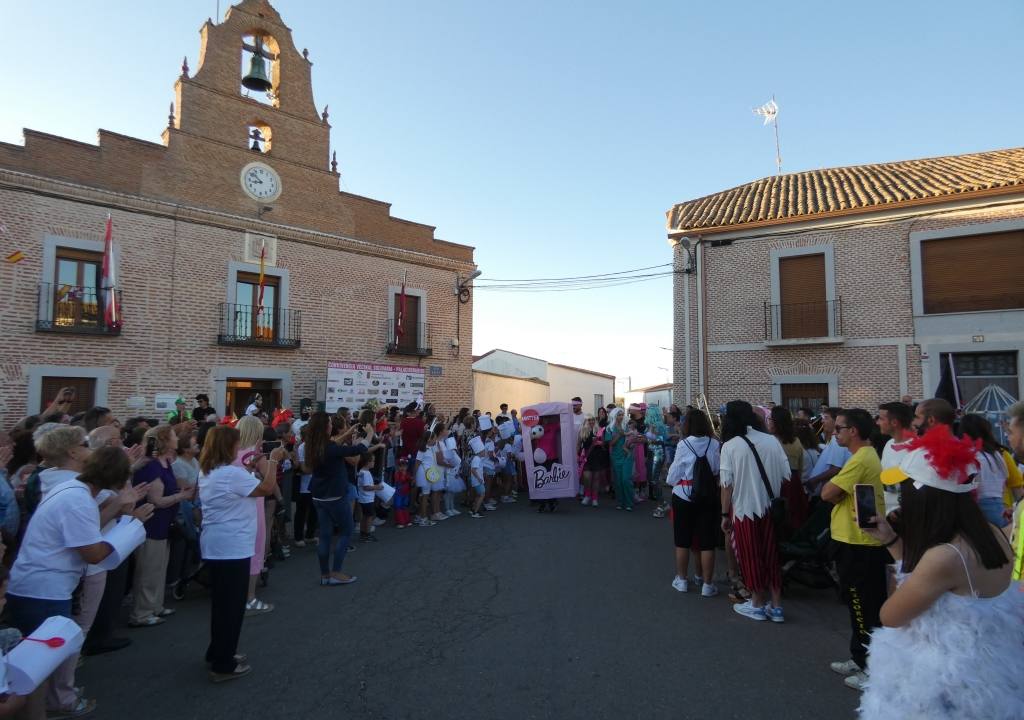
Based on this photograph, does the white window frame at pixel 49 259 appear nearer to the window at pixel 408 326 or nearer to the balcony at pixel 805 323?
the window at pixel 408 326

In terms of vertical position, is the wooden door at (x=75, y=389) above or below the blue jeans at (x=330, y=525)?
above

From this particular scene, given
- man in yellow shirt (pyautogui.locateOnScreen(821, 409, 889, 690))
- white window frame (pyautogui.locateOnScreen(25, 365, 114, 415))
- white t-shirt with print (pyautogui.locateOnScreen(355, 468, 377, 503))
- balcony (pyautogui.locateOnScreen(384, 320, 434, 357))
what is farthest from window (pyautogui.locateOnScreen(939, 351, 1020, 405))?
white window frame (pyautogui.locateOnScreen(25, 365, 114, 415))

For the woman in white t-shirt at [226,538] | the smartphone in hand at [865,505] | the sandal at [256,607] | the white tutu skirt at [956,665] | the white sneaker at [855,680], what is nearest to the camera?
the white tutu skirt at [956,665]

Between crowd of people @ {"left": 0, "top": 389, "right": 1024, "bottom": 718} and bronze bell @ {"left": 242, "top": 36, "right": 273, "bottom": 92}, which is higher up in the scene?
bronze bell @ {"left": 242, "top": 36, "right": 273, "bottom": 92}

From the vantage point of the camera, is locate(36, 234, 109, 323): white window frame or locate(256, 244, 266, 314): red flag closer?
locate(36, 234, 109, 323): white window frame

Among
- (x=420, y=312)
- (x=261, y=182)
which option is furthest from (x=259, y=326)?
(x=420, y=312)

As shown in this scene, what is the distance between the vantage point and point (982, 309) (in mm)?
12969

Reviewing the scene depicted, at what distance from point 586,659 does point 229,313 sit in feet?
44.0

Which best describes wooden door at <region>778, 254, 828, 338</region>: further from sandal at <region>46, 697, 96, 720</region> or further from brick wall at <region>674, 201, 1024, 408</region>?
sandal at <region>46, 697, 96, 720</region>

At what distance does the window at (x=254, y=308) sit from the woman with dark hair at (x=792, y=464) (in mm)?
12978

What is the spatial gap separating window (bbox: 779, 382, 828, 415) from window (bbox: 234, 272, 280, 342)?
1344cm

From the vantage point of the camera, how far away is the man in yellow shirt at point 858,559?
12.5 feet

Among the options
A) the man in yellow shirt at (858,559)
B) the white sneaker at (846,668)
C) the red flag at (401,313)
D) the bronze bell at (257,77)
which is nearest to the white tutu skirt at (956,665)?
the man in yellow shirt at (858,559)

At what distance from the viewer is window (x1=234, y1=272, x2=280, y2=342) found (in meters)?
14.9
